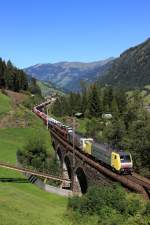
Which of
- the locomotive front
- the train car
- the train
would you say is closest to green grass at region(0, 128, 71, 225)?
the train

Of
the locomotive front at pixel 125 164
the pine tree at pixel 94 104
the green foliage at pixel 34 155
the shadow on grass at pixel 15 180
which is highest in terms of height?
the pine tree at pixel 94 104

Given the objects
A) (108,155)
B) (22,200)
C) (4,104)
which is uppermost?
(4,104)

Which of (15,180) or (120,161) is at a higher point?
(120,161)

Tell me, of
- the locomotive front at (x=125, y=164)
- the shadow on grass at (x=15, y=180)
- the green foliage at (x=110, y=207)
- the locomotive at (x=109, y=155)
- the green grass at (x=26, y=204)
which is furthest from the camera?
the shadow on grass at (x=15, y=180)

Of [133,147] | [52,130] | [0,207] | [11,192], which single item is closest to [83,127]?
[52,130]

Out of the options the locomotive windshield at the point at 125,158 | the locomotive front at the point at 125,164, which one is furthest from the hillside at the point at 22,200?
the locomotive windshield at the point at 125,158

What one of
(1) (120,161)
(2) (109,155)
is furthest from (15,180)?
(1) (120,161)

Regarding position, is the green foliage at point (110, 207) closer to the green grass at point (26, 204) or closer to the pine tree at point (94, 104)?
the green grass at point (26, 204)

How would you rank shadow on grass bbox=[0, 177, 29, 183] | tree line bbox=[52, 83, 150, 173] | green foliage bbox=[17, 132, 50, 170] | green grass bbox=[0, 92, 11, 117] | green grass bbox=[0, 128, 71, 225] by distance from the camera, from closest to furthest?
green grass bbox=[0, 128, 71, 225]
shadow on grass bbox=[0, 177, 29, 183]
green foliage bbox=[17, 132, 50, 170]
tree line bbox=[52, 83, 150, 173]
green grass bbox=[0, 92, 11, 117]

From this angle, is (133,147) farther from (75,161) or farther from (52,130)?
(52,130)

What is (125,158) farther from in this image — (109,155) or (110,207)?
(110,207)

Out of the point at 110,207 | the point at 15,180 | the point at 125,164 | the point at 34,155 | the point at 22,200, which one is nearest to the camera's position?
the point at 110,207

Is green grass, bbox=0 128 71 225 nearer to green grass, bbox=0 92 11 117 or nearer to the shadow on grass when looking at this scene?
the shadow on grass

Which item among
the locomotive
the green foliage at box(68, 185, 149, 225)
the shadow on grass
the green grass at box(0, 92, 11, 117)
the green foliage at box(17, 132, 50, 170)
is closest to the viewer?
the green foliage at box(68, 185, 149, 225)
